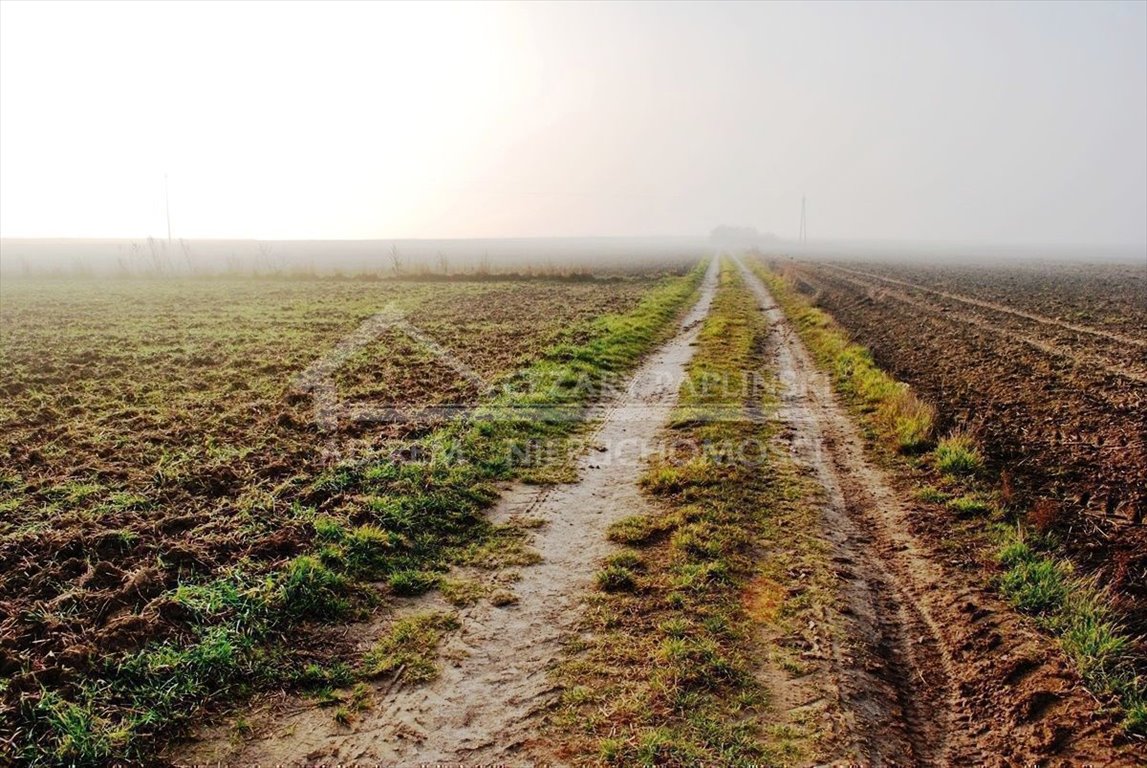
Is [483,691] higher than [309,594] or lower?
lower

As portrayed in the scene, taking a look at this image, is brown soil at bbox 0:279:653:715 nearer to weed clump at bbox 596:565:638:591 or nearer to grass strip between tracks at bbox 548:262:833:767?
weed clump at bbox 596:565:638:591

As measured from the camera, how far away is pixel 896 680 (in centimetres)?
483

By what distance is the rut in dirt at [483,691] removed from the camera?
4.11m

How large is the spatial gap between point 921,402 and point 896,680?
25.5 feet

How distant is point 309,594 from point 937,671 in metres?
5.10

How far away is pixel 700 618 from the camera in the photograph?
552cm

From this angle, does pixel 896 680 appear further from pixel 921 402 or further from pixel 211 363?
pixel 211 363

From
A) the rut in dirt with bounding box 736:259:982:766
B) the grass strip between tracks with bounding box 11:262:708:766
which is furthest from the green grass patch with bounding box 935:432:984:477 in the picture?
the grass strip between tracks with bounding box 11:262:708:766

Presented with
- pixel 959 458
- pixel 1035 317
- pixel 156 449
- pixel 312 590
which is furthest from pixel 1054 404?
pixel 1035 317

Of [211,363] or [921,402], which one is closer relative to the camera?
[921,402]

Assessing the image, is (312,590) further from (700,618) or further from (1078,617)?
(1078,617)

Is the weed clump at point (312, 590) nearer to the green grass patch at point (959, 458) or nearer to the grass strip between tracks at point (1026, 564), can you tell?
the grass strip between tracks at point (1026, 564)

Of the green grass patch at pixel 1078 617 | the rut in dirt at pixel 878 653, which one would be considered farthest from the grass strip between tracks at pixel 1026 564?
the rut in dirt at pixel 878 653

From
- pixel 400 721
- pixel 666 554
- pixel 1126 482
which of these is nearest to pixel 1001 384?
pixel 1126 482
